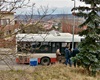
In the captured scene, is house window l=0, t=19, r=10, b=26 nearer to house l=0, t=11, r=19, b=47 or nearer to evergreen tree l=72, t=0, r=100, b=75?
house l=0, t=11, r=19, b=47

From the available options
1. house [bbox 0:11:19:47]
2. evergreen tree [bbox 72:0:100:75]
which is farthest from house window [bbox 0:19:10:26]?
evergreen tree [bbox 72:0:100:75]

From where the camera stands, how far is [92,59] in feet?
42.8

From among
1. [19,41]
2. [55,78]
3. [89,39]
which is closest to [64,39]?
[89,39]

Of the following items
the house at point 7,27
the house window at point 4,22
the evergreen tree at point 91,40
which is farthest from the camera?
the evergreen tree at point 91,40

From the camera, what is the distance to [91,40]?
44.0 feet

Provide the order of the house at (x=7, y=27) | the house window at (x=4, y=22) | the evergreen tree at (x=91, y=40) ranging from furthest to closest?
the evergreen tree at (x=91, y=40) → the house window at (x=4, y=22) → the house at (x=7, y=27)

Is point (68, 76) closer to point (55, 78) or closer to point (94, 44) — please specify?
point (55, 78)

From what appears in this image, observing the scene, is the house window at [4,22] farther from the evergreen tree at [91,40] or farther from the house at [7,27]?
the evergreen tree at [91,40]

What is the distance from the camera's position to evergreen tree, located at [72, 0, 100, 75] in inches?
517

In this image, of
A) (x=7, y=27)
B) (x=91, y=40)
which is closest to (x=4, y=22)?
(x=7, y=27)

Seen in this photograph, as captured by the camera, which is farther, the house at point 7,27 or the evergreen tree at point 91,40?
the evergreen tree at point 91,40

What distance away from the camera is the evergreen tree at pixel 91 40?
13125mm

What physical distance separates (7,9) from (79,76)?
710 centimetres

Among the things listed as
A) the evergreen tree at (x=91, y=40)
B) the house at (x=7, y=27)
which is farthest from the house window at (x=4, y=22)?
the evergreen tree at (x=91, y=40)
